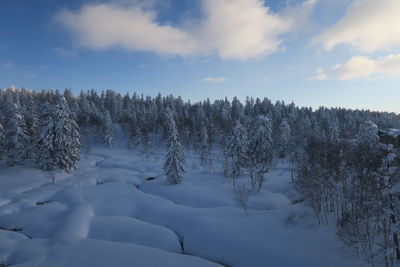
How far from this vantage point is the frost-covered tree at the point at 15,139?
4369 centimetres

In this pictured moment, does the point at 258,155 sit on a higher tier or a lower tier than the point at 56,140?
lower

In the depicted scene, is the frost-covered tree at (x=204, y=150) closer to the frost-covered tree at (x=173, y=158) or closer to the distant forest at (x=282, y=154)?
the distant forest at (x=282, y=154)

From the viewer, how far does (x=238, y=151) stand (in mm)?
47906

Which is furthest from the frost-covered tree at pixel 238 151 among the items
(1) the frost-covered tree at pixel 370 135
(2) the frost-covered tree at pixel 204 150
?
(1) the frost-covered tree at pixel 370 135

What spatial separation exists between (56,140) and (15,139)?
8750 mm

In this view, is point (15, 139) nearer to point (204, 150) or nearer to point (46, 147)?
point (46, 147)

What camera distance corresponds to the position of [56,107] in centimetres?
4353

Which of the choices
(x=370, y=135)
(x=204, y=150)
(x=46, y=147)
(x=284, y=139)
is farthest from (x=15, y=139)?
(x=284, y=139)

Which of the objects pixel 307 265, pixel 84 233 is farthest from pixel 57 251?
pixel 307 265

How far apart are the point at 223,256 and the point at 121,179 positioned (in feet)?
101

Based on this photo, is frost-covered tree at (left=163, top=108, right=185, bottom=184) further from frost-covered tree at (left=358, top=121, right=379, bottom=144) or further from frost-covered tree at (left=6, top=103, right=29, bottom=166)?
frost-covered tree at (left=358, top=121, right=379, bottom=144)

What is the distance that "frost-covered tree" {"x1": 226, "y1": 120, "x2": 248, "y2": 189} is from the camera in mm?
46062

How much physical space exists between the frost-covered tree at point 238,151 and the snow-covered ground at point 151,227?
16.8 ft

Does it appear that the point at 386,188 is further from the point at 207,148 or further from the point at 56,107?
the point at 207,148
